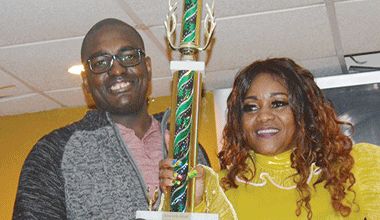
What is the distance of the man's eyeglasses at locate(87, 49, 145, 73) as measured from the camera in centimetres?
215

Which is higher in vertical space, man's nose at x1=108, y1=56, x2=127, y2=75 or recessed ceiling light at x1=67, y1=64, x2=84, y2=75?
recessed ceiling light at x1=67, y1=64, x2=84, y2=75

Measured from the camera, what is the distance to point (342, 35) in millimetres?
3844

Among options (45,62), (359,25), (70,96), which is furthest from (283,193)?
(70,96)

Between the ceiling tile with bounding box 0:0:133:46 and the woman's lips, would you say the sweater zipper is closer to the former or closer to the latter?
the woman's lips

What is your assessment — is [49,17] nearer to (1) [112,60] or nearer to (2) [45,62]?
(2) [45,62]

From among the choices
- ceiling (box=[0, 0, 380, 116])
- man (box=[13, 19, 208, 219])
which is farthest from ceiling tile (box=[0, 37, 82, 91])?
man (box=[13, 19, 208, 219])

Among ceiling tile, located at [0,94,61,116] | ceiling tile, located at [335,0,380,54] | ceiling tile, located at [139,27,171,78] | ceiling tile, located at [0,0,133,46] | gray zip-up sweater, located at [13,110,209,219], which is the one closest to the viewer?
gray zip-up sweater, located at [13,110,209,219]

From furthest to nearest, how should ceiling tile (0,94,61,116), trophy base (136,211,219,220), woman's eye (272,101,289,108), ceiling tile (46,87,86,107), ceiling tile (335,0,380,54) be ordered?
ceiling tile (0,94,61,116), ceiling tile (46,87,86,107), ceiling tile (335,0,380,54), woman's eye (272,101,289,108), trophy base (136,211,219,220)

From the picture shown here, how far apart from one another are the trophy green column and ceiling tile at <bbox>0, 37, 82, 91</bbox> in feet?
6.74

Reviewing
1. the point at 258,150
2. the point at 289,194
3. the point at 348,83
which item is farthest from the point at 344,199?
the point at 348,83

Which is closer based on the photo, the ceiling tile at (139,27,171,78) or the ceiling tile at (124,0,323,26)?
the ceiling tile at (124,0,323,26)

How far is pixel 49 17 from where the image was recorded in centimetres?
338

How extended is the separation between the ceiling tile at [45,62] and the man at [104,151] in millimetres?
1542

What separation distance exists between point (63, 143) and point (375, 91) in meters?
2.65
